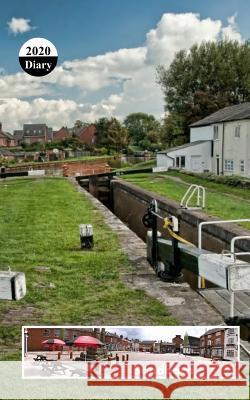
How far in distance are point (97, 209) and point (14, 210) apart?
192 cm

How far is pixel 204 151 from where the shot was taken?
29.8 metres

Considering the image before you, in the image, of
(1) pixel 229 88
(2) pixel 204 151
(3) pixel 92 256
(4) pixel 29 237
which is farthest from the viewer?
(1) pixel 229 88

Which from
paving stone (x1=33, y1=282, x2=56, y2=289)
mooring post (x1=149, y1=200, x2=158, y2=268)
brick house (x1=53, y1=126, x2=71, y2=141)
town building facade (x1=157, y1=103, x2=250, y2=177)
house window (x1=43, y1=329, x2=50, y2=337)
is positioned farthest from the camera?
brick house (x1=53, y1=126, x2=71, y2=141)

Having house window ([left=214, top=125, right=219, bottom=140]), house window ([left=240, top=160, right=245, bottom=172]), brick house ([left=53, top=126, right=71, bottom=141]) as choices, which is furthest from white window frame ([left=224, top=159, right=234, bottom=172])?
brick house ([left=53, top=126, right=71, bottom=141])

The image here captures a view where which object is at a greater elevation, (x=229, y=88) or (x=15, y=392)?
(x=229, y=88)

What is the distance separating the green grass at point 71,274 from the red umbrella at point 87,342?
4.42ft

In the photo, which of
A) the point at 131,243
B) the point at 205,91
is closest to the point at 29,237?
the point at 131,243

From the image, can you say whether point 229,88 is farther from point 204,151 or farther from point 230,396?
point 230,396

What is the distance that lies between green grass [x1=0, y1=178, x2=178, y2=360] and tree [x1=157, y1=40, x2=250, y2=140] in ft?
73.7

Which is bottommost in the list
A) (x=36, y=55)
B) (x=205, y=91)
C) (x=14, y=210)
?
(x=14, y=210)

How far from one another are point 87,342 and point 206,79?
3354 centimetres

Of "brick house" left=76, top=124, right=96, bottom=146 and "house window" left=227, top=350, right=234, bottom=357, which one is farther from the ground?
"brick house" left=76, top=124, right=96, bottom=146

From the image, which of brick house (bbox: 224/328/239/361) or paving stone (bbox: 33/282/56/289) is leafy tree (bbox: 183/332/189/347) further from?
paving stone (bbox: 33/282/56/289)

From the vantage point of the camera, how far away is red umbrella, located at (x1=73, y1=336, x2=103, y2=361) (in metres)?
2.29
